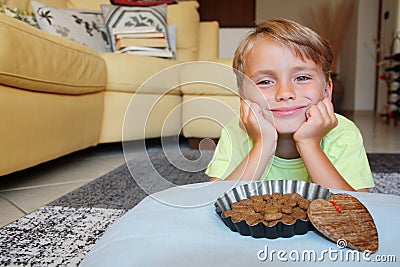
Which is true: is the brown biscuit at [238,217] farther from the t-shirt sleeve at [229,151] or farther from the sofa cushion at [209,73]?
the t-shirt sleeve at [229,151]

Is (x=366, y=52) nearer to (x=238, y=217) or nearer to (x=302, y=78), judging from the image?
(x=302, y=78)

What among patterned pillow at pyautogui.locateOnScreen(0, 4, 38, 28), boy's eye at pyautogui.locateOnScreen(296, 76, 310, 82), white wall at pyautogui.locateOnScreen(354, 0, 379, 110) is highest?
patterned pillow at pyautogui.locateOnScreen(0, 4, 38, 28)

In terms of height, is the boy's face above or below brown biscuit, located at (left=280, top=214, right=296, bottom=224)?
above

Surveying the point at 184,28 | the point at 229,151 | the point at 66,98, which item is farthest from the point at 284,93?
the point at 184,28

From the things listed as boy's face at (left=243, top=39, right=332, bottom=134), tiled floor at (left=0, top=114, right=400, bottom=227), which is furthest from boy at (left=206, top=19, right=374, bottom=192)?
tiled floor at (left=0, top=114, right=400, bottom=227)

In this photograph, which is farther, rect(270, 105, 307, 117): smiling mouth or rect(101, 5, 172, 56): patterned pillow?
rect(101, 5, 172, 56): patterned pillow

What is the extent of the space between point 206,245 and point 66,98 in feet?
3.58

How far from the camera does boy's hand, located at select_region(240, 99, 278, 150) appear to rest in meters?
0.72

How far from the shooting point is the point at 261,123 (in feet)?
2.36

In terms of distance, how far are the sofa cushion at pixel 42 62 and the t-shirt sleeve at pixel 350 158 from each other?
757mm

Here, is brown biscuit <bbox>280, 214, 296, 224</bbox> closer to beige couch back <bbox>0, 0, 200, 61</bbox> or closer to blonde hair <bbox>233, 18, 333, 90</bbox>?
blonde hair <bbox>233, 18, 333, 90</bbox>

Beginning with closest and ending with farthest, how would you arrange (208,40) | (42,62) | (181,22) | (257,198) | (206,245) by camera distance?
1. (206,245)
2. (257,198)
3. (42,62)
4. (181,22)
5. (208,40)

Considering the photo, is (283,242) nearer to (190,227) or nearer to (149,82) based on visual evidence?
(190,227)

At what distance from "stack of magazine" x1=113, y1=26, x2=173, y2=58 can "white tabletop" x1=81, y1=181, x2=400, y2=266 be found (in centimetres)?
173
